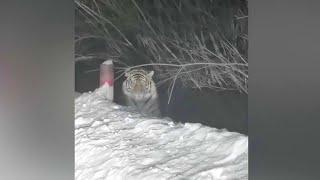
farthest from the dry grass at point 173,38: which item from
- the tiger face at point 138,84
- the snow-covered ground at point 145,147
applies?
the snow-covered ground at point 145,147

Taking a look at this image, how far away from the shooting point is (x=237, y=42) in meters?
4.16

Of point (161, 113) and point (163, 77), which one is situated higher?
point (163, 77)

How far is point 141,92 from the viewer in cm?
445

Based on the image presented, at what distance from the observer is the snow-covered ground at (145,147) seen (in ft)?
13.9

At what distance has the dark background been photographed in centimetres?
409

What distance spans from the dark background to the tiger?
0.49 meters

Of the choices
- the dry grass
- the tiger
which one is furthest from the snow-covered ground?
the dry grass
